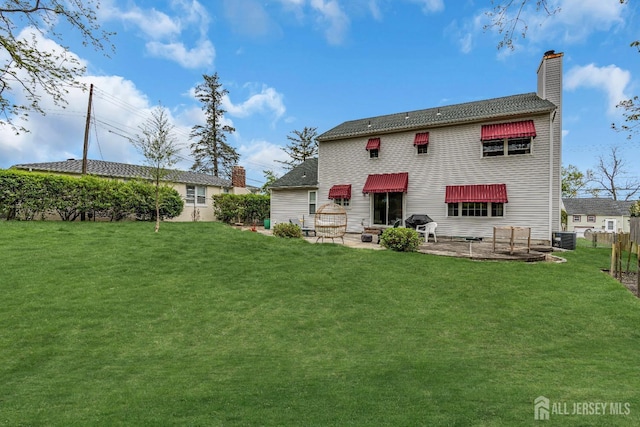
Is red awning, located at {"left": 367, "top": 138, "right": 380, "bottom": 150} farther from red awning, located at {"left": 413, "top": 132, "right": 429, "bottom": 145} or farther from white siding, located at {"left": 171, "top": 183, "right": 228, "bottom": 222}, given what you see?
white siding, located at {"left": 171, "top": 183, "right": 228, "bottom": 222}

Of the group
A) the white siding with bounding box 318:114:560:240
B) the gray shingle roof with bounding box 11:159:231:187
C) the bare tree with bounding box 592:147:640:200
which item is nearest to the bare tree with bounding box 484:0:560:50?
the white siding with bounding box 318:114:560:240

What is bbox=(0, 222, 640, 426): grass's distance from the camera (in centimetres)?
296

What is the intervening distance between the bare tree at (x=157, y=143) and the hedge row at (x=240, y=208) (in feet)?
35.6

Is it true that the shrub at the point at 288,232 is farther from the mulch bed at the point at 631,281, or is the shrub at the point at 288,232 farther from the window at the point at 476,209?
the mulch bed at the point at 631,281

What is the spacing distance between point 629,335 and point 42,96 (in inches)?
479

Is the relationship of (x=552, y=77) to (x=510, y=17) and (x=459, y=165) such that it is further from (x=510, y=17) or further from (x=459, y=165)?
(x=510, y=17)

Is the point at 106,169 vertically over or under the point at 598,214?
over

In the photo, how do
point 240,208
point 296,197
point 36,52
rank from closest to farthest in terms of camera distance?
point 36,52
point 296,197
point 240,208

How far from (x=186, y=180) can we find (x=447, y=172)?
19944 millimetres

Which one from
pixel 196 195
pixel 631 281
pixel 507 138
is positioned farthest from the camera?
pixel 196 195

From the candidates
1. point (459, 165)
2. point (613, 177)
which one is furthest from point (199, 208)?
point (613, 177)

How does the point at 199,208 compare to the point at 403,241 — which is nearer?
the point at 403,241

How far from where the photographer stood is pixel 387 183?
18062 millimetres

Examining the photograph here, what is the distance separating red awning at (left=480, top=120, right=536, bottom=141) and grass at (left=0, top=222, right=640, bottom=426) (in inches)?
291
